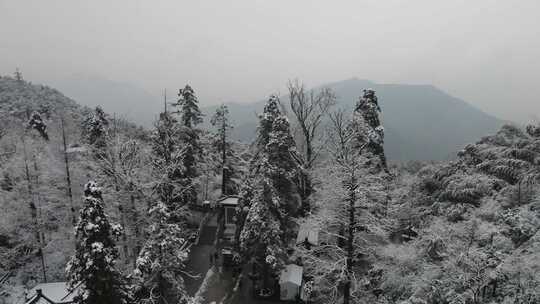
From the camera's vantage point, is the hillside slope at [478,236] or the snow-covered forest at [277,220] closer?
the hillside slope at [478,236]

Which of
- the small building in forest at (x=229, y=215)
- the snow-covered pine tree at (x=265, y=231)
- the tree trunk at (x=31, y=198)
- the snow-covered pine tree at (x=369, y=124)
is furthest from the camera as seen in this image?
the small building in forest at (x=229, y=215)

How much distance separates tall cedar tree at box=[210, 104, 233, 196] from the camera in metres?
34.1

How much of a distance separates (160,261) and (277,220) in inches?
349

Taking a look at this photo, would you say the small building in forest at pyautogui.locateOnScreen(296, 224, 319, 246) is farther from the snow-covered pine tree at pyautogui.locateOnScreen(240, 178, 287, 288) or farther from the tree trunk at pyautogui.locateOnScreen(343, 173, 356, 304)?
the tree trunk at pyautogui.locateOnScreen(343, 173, 356, 304)

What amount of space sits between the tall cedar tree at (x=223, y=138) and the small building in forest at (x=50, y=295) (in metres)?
17.4

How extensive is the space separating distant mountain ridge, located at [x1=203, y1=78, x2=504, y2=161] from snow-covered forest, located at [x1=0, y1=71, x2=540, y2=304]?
6885cm

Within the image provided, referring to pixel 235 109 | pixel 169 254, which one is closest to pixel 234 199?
pixel 169 254

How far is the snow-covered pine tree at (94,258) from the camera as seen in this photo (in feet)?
36.5

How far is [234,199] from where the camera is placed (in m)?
30.7

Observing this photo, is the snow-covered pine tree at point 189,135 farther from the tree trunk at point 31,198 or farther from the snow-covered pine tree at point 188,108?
the tree trunk at point 31,198

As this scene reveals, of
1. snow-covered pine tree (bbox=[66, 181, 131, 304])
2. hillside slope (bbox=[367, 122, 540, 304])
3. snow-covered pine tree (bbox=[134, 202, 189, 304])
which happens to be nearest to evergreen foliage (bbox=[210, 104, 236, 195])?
hillside slope (bbox=[367, 122, 540, 304])

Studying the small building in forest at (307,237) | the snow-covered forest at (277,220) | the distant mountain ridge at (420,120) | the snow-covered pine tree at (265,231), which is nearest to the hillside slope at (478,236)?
the snow-covered forest at (277,220)

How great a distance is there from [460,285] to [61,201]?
29501 mm

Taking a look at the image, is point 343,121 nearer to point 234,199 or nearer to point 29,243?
point 234,199
